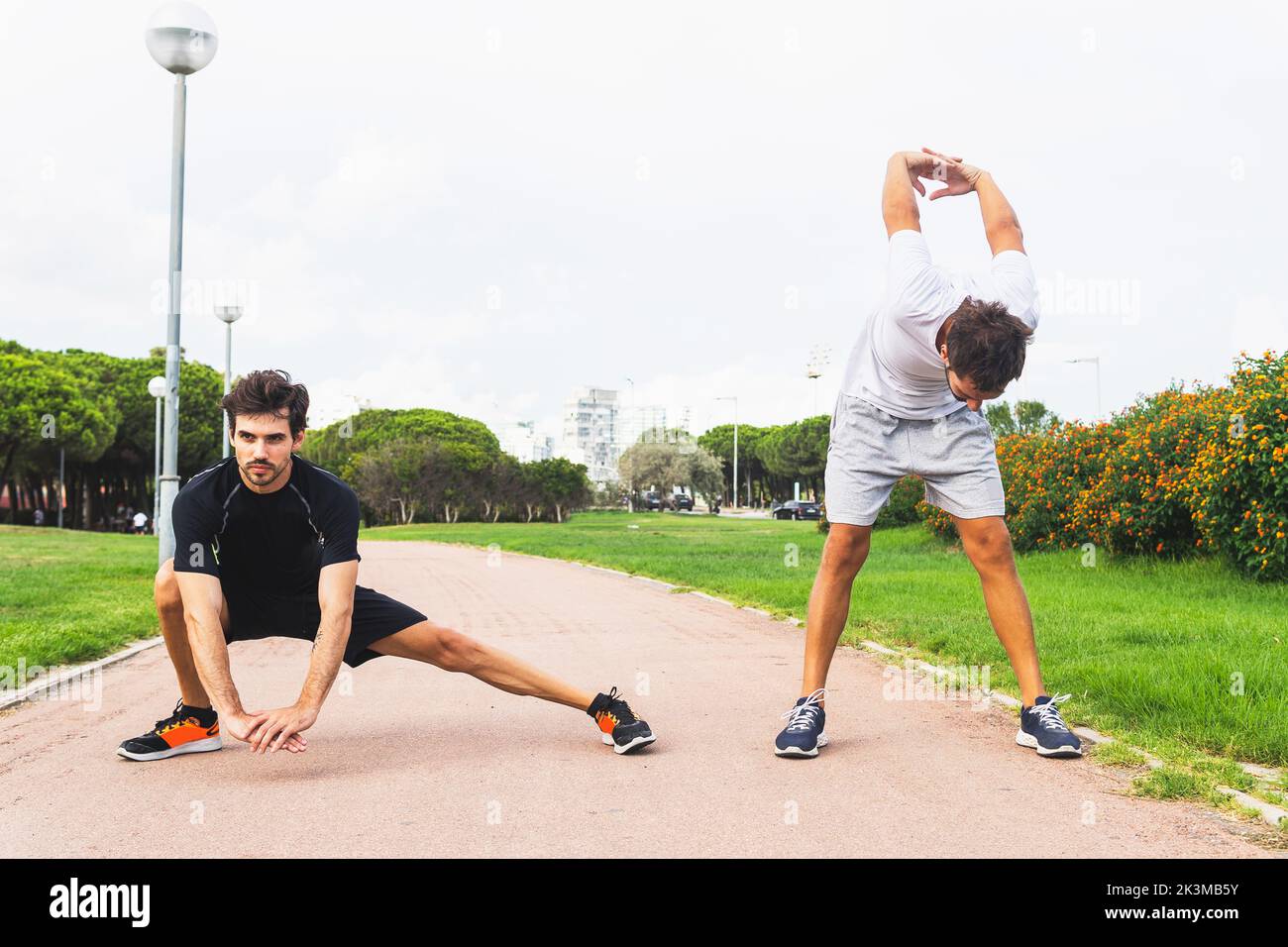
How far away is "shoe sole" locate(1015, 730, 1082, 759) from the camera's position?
4.26 metres

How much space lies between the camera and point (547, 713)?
5320 millimetres

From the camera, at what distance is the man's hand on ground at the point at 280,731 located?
3.71 metres

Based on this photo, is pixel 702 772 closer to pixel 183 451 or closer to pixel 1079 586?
pixel 1079 586

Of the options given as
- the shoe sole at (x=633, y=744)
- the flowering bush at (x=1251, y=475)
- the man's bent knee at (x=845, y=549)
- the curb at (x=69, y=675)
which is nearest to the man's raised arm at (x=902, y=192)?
the man's bent knee at (x=845, y=549)

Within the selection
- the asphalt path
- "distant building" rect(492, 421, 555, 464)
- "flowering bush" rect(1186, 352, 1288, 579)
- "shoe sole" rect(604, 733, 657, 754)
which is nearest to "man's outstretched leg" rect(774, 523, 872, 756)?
the asphalt path

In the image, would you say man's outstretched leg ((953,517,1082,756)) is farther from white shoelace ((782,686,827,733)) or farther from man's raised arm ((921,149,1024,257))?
man's raised arm ((921,149,1024,257))

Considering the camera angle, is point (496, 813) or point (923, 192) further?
point (923, 192)

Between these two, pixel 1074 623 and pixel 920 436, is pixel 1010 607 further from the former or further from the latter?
pixel 1074 623

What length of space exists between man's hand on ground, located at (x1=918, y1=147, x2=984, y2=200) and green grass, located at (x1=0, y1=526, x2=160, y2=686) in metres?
5.62

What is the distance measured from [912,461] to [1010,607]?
74 cm

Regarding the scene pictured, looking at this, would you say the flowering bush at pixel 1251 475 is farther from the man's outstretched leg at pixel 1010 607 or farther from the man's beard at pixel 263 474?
the man's beard at pixel 263 474

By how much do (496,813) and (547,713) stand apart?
1.74 meters

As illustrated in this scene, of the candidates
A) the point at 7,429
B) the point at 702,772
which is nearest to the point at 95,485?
the point at 7,429

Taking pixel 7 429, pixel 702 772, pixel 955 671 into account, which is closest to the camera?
pixel 702 772
